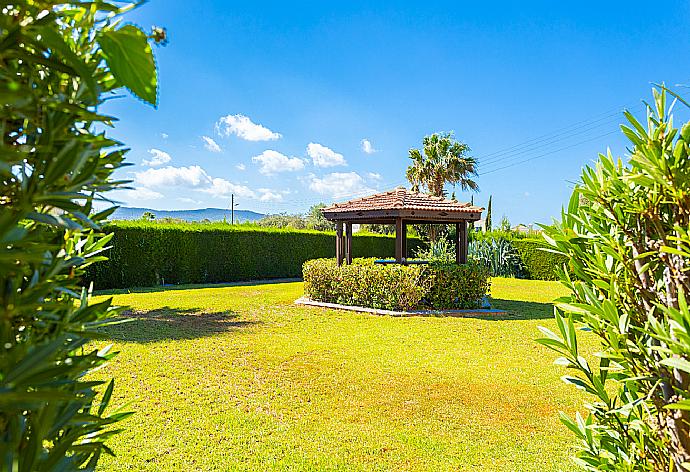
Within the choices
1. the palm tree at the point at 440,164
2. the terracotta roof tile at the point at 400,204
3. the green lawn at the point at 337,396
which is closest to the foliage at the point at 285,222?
the palm tree at the point at 440,164

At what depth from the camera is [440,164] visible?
29.4m

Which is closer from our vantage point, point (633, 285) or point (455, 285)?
point (633, 285)

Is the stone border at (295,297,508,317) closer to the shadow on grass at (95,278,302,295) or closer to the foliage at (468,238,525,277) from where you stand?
the shadow on grass at (95,278,302,295)

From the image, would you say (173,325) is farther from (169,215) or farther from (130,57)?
(169,215)

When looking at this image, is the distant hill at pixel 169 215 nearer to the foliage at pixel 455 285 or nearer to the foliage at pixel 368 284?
the foliage at pixel 368 284

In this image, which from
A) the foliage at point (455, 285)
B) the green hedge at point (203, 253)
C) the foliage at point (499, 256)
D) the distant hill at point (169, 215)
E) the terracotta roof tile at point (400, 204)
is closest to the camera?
the distant hill at point (169, 215)

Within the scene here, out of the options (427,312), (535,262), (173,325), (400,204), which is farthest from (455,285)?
(535,262)

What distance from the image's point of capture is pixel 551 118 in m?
46.1

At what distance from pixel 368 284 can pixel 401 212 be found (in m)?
2.09

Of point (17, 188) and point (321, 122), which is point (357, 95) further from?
point (17, 188)

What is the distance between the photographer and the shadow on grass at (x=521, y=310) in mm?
10922

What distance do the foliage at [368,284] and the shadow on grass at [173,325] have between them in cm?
275

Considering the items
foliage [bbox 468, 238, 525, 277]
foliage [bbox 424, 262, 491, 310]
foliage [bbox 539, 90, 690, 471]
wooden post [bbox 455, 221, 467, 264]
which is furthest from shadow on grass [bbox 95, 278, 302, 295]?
foliage [bbox 539, 90, 690, 471]

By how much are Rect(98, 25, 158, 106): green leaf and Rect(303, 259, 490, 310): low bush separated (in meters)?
10.7
